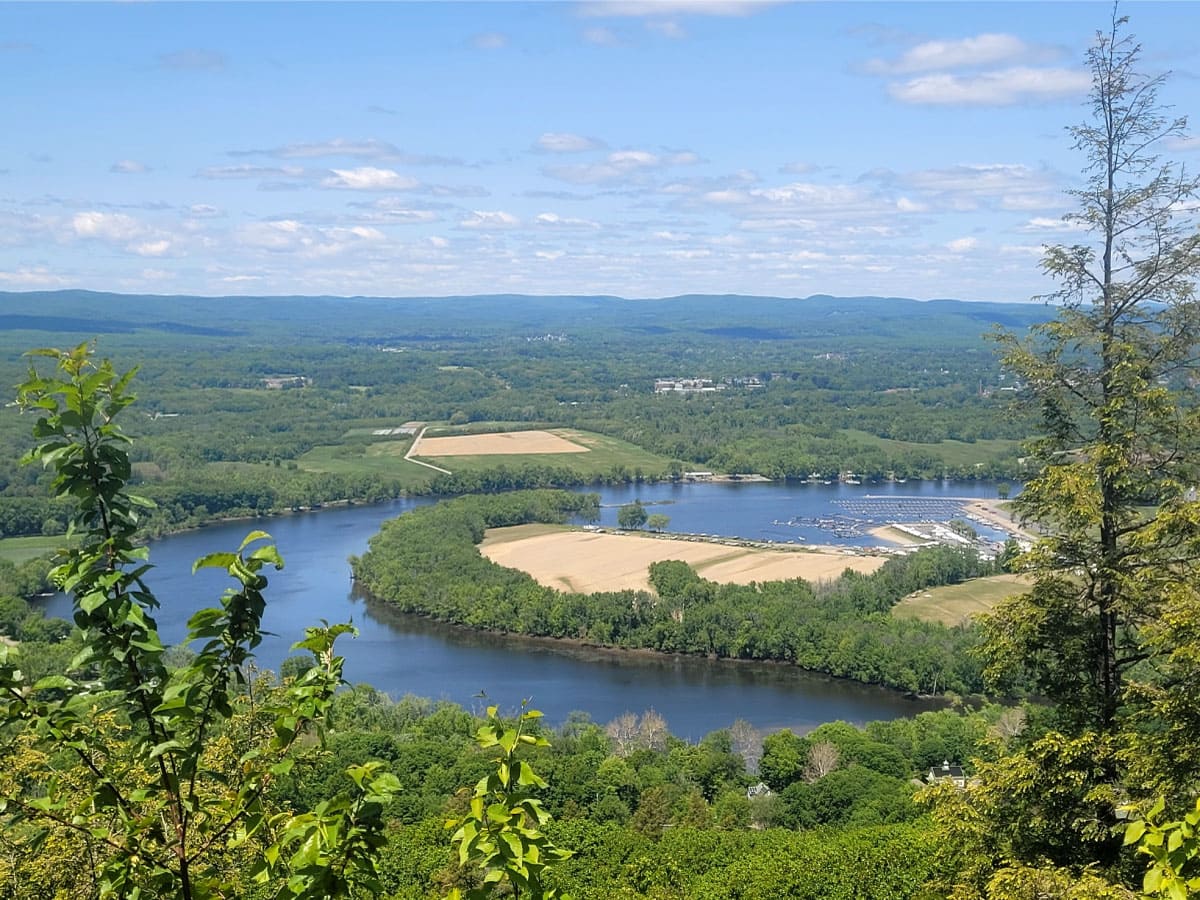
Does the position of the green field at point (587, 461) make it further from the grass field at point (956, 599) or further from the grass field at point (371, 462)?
the grass field at point (956, 599)

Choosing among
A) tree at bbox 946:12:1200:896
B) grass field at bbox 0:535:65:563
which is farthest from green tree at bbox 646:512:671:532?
tree at bbox 946:12:1200:896

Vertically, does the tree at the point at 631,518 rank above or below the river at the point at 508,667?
above

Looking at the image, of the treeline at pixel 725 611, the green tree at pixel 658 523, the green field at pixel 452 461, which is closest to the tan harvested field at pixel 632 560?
the treeline at pixel 725 611

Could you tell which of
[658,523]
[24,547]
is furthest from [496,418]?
[24,547]

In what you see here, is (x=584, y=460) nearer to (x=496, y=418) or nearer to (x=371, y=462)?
(x=371, y=462)

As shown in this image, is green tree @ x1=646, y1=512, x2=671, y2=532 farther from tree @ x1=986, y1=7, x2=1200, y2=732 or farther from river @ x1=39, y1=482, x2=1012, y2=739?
tree @ x1=986, y1=7, x2=1200, y2=732
